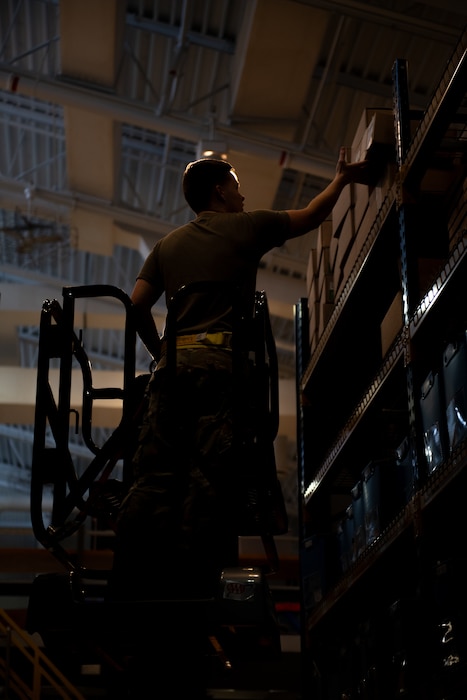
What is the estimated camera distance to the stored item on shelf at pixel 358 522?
14.6ft

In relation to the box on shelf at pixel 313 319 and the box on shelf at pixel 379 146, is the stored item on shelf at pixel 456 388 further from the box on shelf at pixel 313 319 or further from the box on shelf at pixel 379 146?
the box on shelf at pixel 313 319

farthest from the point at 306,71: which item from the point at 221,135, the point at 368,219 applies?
the point at 368,219

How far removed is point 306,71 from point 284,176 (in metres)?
3.50

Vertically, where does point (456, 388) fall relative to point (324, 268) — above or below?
below

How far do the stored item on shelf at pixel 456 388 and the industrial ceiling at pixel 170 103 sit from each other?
483 centimetres

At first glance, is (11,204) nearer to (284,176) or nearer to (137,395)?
(284,176)

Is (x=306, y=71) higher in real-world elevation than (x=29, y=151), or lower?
lower

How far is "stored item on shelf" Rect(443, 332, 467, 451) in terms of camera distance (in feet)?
10.2

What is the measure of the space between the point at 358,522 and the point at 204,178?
1.81m

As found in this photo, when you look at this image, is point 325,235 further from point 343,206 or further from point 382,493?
point 382,493

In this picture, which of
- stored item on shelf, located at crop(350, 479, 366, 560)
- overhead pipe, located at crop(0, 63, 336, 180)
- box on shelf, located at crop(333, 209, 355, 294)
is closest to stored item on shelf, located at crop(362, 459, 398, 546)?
stored item on shelf, located at crop(350, 479, 366, 560)

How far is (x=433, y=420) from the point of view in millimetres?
3449

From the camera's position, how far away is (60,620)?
299 centimetres

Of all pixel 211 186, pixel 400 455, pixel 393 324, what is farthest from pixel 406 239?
pixel 400 455
